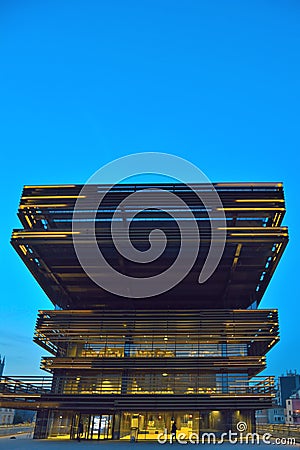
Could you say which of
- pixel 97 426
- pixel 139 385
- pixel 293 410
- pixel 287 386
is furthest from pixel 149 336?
pixel 287 386

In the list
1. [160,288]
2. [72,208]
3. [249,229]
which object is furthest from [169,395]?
[72,208]

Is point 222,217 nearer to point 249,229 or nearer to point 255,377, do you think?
point 249,229

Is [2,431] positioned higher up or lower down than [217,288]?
lower down

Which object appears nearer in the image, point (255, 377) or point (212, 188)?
point (212, 188)

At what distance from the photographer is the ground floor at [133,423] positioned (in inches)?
932

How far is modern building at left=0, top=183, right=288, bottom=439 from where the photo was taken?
22.4 meters

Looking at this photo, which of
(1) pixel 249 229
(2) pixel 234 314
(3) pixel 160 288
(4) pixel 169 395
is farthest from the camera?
(3) pixel 160 288

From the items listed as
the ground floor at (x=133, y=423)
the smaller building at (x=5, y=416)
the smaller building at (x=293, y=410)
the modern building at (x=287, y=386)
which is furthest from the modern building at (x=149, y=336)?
the modern building at (x=287, y=386)

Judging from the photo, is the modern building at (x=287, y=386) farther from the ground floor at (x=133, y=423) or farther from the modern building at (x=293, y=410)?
the ground floor at (x=133, y=423)

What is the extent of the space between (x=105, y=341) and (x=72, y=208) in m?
9.00

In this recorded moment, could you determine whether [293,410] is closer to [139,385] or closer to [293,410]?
[293,410]

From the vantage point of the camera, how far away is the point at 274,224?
→ 75.9ft

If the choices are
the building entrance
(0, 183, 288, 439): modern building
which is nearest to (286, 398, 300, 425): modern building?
(0, 183, 288, 439): modern building

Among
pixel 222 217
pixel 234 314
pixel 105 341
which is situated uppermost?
pixel 222 217
